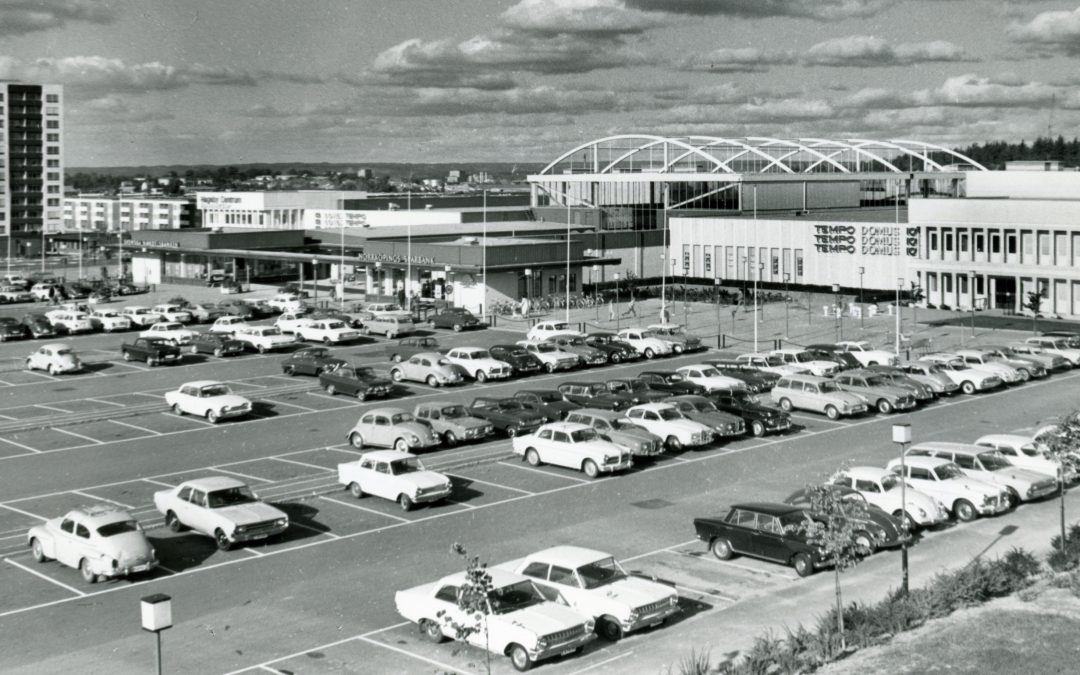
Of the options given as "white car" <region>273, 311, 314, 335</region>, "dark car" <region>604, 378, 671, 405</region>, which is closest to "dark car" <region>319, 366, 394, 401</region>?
"dark car" <region>604, 378, 671, 405</region>

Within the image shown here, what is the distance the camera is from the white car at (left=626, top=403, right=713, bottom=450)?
36219 mm

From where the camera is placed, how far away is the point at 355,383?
4534cm

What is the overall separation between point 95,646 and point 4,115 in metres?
168

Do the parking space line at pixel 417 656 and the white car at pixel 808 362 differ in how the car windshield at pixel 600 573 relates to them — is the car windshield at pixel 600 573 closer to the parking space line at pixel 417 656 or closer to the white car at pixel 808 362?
the parking space line at pixel 417 656

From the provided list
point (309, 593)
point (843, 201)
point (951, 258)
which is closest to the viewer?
point (309, 593)

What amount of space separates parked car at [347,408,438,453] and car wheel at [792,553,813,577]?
1469cm

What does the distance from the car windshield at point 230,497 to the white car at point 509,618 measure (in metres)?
7.75

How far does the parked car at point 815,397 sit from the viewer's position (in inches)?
1625

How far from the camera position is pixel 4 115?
170 meters

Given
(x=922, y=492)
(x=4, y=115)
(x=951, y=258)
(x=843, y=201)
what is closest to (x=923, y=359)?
(x=922, y=492)

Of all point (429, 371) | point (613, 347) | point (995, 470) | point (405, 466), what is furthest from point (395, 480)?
point (613, 347)

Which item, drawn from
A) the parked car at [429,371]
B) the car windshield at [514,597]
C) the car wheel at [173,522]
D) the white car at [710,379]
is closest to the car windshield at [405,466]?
the car wheel at [173,522]

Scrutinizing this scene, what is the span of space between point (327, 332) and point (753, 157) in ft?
241

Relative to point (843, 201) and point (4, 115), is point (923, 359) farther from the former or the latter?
point (4, 115)
